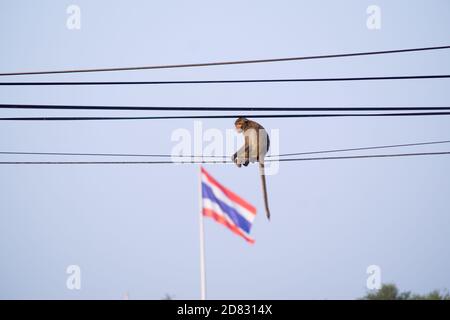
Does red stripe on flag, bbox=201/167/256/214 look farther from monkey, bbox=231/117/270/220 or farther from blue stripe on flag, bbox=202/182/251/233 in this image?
monkey, bbox=231/117/270/220

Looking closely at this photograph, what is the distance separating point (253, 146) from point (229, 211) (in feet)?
16.1

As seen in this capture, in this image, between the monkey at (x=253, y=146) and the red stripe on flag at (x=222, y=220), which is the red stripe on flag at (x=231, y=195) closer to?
the red stripe on flag at (x=222, y=220)

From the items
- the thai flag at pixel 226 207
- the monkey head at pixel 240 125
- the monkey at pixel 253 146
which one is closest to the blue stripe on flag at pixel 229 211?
the thai flag at pixel 226 207

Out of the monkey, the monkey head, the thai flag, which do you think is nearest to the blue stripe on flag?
the thai flag

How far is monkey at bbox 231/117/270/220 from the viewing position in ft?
56.3

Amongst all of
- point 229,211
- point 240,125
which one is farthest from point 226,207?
point 240,125

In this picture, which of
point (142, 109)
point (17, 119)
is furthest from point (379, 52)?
point (17, 119)

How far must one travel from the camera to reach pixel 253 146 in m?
17.5

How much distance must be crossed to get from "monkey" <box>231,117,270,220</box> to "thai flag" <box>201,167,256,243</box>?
3.54 meters
